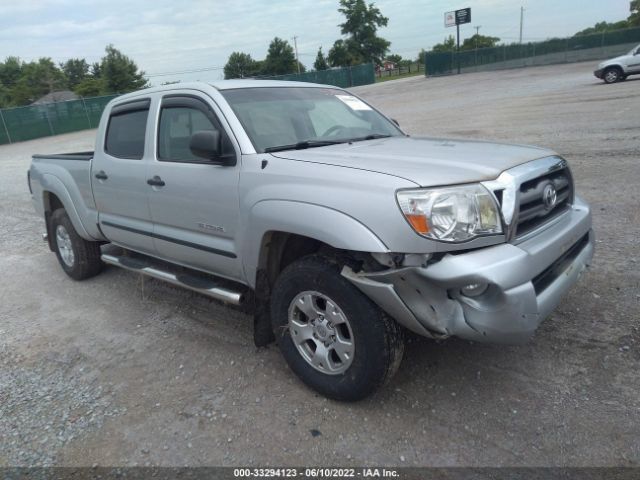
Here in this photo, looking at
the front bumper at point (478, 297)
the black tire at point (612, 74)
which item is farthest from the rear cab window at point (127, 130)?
the black tire at point (612, 74)

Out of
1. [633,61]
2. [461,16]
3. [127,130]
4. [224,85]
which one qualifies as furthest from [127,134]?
[461,16]

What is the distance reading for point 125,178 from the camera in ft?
13.7

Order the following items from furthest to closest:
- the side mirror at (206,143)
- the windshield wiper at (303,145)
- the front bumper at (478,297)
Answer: the windshield wiper at (303,145)
the side mirror at (206,143)
the front bumper at (478,297)

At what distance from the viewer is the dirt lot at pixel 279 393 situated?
8.47ft

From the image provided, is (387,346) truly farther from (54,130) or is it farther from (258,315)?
(54,130)

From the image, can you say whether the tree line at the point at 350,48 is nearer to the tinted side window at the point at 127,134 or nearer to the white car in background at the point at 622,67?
the white car in background at the point at 622,67

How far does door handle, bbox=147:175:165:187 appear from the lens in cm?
377

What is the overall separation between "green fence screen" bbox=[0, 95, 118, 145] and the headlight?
34003 millimetres

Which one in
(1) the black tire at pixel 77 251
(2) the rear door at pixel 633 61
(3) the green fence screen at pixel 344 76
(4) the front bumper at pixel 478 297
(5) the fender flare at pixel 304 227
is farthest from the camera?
(3) the green fence screen at pixel 344 76

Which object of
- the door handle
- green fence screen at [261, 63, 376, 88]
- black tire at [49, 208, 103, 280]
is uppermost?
green fence screen at [261, 63, 376, 88]

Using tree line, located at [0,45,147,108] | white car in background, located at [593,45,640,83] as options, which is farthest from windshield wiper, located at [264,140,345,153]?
tree line, located at [0,45,147,108]

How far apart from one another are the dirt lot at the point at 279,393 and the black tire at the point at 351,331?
0.16 metres

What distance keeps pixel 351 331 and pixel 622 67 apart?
912 inches

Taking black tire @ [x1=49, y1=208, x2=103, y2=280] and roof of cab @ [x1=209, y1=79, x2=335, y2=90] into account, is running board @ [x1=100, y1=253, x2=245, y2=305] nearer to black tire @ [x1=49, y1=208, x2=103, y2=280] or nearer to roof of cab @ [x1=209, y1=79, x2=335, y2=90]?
black tire @ [x1=49, y1=208, x2=103, y2=280]
